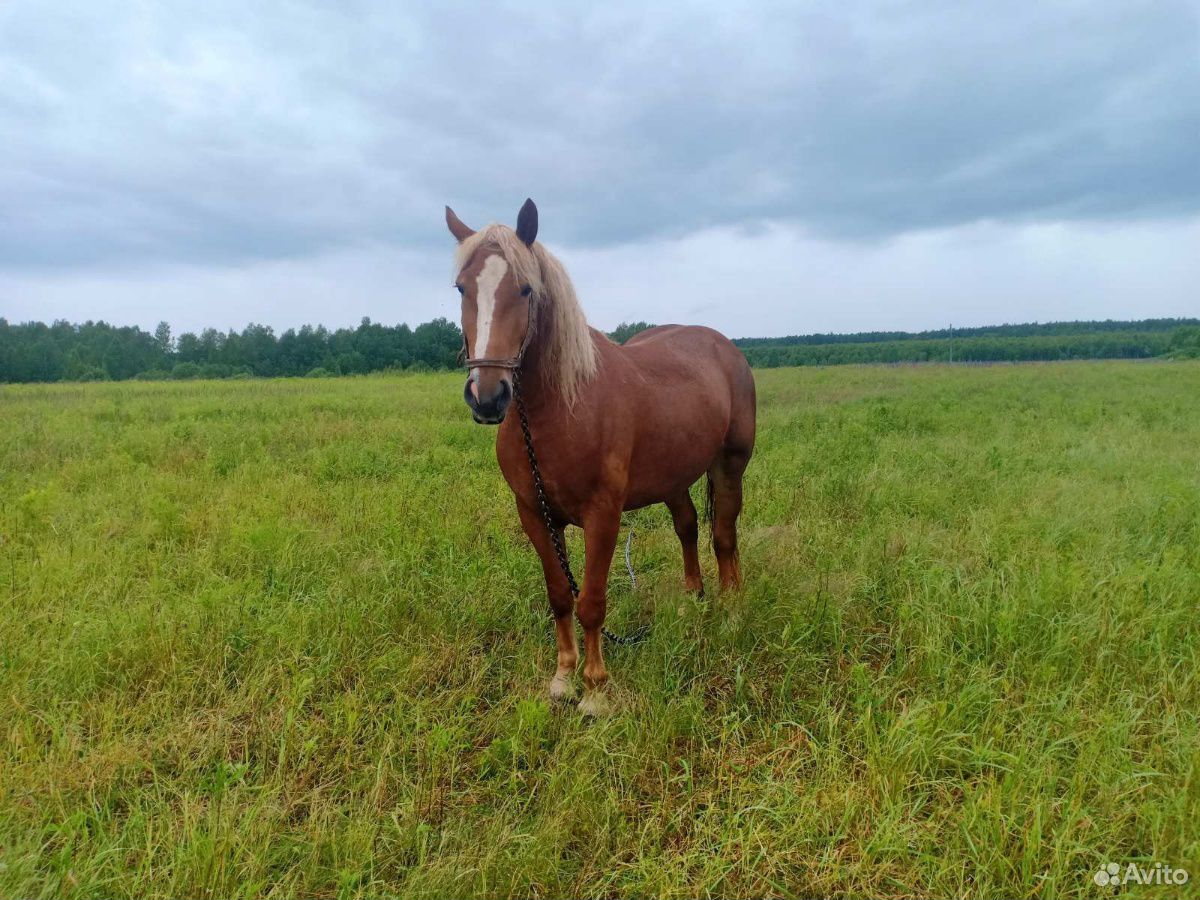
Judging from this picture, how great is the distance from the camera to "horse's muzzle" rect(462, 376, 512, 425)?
7.58ft

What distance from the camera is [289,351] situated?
61.0 m

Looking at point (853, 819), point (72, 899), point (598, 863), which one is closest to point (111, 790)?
point (72, 899)

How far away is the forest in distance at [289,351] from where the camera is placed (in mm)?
50375

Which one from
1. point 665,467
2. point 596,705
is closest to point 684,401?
point 665,467

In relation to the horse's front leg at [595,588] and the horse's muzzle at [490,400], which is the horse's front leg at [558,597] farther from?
the horse's muzzle at [490,400]

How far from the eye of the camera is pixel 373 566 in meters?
4.21

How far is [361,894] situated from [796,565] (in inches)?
129

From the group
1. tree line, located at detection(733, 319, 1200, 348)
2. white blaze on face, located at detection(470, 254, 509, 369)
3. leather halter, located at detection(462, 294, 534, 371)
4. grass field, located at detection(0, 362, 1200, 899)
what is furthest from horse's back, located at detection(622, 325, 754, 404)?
tree line, located at detection(733, 319, 1200, 348)

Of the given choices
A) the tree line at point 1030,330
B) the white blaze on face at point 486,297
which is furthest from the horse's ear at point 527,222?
the tree line at point 1030,330

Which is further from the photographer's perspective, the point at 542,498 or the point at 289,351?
the point at 289,351

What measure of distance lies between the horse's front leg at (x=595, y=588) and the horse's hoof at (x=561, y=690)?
0.25 ft

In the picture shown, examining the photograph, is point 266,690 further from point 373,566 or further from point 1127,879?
point 1127,879

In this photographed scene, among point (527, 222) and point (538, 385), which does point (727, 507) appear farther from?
point (527, 222)

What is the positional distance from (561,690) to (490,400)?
62.8 inches
